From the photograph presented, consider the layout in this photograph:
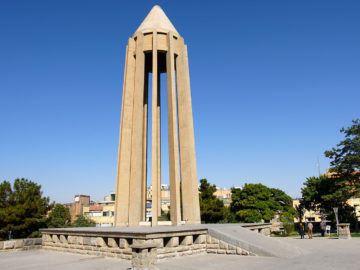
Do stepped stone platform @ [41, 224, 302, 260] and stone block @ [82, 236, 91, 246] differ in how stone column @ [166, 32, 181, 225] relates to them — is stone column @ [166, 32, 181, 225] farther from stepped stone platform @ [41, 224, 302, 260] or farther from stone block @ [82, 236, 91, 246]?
stone block @ [82, 236, 91, 246]

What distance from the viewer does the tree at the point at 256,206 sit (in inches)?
1521

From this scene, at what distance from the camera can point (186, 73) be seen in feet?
61.1

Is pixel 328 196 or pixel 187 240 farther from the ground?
pixel 328 196

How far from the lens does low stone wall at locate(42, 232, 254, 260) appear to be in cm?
978

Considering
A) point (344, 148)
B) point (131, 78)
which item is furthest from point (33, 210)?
point (344, 148)

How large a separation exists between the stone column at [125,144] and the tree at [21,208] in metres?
11.7

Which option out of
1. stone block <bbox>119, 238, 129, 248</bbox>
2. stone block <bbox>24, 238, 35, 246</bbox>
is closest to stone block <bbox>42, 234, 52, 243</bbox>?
stone block <bbox>24, 238, 35, 246</bbox>

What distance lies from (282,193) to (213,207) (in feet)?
56.3

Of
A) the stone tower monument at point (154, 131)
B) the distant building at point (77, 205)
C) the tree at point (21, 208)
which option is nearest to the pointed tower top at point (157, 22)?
the stone tower monument at point (154, 131)

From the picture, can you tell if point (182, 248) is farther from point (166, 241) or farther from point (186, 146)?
point (186, 146)

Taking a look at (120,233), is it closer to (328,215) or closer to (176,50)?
(176,50)

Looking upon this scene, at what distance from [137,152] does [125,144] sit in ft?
4.59

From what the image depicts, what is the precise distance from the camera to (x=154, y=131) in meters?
15.9

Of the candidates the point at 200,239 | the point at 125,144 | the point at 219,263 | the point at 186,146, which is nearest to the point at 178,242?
the point at 200,239
